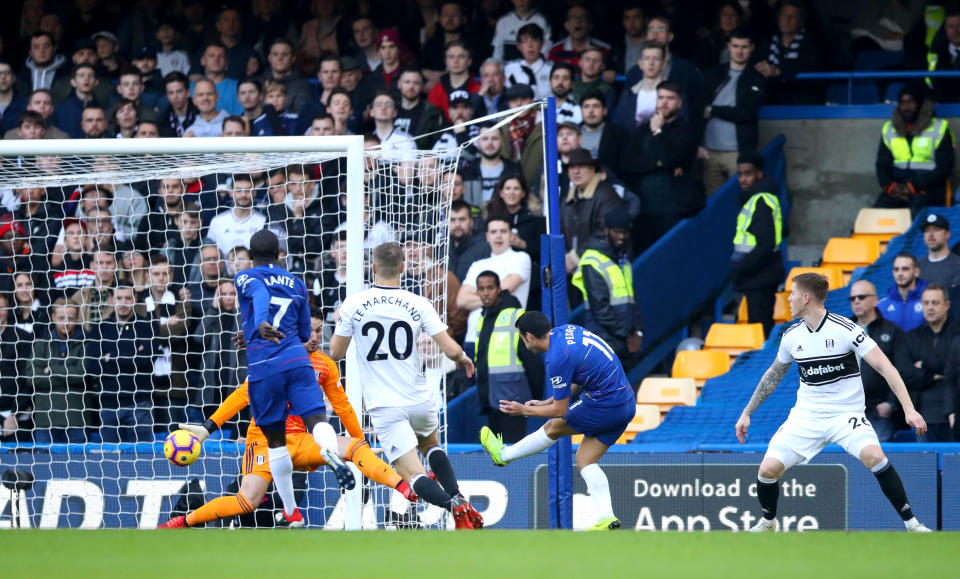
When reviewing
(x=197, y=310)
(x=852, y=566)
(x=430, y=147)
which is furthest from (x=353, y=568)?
(x=430, y=147)

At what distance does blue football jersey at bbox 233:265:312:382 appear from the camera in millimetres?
8227

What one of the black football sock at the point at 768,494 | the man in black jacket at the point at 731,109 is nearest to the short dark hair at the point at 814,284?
the black football sock at the point at 768,494

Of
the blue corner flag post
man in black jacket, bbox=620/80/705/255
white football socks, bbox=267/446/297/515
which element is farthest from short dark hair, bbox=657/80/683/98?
white football socks, bbox=267/446/297/515

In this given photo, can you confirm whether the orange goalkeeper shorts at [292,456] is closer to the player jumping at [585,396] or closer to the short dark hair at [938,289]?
the player jumping at [585,396]

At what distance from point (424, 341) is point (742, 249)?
10.7 feet

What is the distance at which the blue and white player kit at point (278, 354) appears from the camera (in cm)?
827

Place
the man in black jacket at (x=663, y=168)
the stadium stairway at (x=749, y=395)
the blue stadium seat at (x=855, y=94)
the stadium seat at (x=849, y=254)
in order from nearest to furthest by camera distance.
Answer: the stadium stairway at (x=749, y=395)
the man in black jacket at (x=663, y=168)
the stadium seat at (x=849, y=254)
the blue stadium seat at (x=855, y=94)

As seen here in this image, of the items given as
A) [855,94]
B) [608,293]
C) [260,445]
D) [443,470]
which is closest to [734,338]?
[608,293]

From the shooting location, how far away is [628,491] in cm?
1044

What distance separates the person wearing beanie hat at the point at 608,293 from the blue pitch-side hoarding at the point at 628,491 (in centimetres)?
153

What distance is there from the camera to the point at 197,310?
41.2 ft

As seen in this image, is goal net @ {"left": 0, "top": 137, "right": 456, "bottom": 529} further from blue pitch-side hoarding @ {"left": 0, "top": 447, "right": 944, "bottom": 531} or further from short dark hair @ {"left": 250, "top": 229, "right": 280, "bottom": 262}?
short dark hair @ {"left": 250, "top": 229, "right": 280, "bottom": 262}

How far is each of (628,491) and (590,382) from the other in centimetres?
192

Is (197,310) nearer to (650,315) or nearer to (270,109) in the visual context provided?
(270,109)
